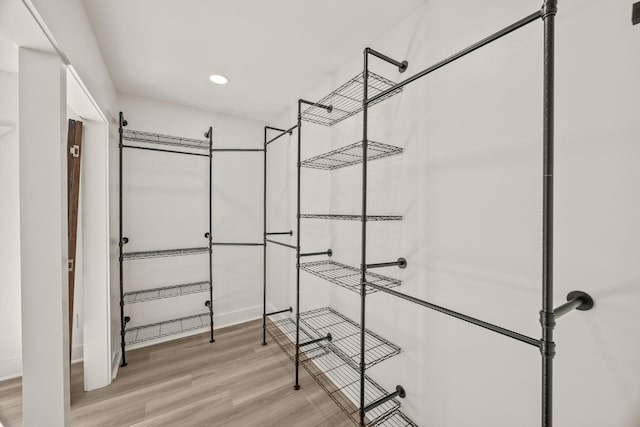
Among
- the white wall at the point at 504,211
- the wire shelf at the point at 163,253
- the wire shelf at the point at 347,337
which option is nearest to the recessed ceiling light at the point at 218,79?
the white wall at the point at 504,211

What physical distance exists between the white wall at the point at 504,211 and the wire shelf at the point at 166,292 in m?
1.90

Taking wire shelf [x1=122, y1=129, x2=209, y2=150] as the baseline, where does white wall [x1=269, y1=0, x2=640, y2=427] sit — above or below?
below

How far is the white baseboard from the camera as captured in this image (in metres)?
1.98

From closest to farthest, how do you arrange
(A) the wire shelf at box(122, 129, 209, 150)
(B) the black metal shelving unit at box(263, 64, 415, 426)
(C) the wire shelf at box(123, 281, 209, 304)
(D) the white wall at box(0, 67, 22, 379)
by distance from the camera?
1. (B) the black metal shelving unit at box(263, 64, 415, 426)
2. (D) the white wall at box(0, 67, 22, 379)
3. (A) the wire shelf at box(122, 129, 209, 150)
4. (C) the wire shelf at box(123, 281, 209, 304)

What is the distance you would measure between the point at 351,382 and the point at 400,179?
145 cm

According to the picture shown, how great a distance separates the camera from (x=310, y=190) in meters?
2.28

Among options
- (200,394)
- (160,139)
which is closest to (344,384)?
(200,394)

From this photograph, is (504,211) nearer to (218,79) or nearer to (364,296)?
(364,296)

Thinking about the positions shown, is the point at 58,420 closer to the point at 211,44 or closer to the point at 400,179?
the point at 400,179

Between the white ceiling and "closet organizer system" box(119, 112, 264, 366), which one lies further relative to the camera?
"closet organizer system" box(119, 112, 264, 366)

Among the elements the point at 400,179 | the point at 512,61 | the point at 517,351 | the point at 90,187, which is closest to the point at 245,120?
the point at 90,187

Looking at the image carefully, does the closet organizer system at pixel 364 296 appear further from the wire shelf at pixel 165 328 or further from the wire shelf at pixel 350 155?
the wire shelf at pixel 165 328

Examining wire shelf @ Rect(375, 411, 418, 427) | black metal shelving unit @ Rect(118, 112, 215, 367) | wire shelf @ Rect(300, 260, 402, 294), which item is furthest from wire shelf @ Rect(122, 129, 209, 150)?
wire shelf @ Rect(375, 411, 418, 427)

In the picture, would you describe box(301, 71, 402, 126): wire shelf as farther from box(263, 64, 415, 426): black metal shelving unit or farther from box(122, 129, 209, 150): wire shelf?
box(122, 129, 209, 150): wire shelf
